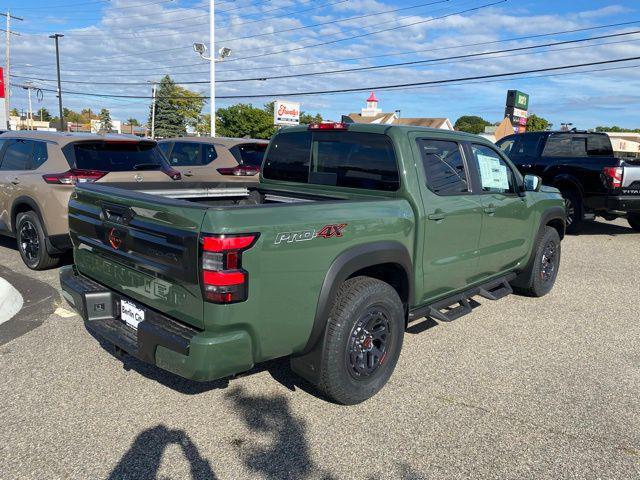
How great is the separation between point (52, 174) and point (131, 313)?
11.7 ft

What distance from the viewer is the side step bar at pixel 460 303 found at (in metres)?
3.86

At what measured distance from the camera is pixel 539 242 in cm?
555

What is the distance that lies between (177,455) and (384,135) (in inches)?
99.8

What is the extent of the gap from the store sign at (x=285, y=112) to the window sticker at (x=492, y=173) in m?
25.2

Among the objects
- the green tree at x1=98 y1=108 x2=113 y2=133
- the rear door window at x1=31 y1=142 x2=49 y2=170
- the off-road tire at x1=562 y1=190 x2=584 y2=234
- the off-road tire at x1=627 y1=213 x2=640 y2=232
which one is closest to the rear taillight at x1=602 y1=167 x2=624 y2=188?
the off-road tire at x1=562 y1=190 x2=584 y2=234

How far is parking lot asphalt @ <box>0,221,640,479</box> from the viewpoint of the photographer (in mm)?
2719

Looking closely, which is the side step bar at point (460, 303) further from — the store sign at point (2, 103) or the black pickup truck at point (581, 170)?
the store sign at point (2, 103)

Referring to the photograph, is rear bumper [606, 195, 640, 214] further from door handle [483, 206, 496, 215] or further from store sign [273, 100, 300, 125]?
store sign [273, 100, 300, 125]

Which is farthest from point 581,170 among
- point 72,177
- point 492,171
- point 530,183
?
point 72,177

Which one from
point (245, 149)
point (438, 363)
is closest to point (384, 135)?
point (438, 363)

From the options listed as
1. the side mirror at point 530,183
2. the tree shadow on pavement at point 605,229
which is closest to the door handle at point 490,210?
the side mirror at point 530,183

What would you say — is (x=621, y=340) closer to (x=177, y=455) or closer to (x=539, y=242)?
(x=539, y=242)

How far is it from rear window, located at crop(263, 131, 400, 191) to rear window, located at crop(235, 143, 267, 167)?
452cm

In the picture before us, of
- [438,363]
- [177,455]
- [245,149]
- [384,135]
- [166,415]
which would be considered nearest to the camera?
[177,455]
